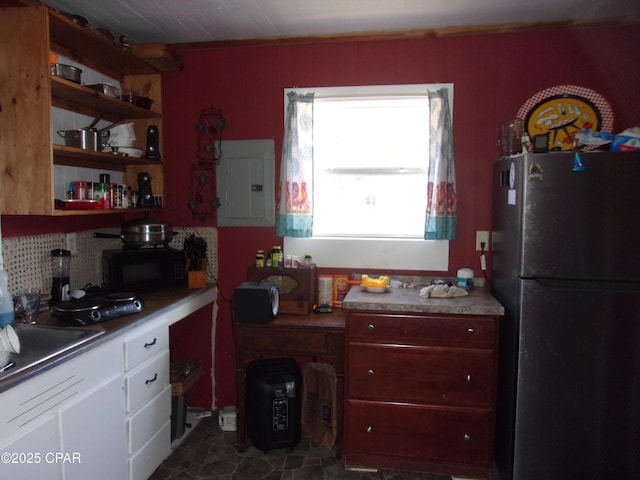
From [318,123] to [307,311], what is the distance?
48.3 inches

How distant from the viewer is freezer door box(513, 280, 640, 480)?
6.52ft

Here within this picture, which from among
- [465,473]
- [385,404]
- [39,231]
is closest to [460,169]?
[385,404]

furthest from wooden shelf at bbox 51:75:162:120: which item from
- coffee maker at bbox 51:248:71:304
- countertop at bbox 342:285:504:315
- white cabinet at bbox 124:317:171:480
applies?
countertop at bbox 342:285:504:315

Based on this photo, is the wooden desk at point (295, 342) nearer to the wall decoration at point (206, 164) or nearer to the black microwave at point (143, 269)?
the black microwave at point (143, 269)

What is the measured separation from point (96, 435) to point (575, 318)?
2.13m

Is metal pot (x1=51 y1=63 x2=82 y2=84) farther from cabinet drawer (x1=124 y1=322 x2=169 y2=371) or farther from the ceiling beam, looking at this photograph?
cabinet drawer (x1=124 y1=322 x2=169 y2=371)

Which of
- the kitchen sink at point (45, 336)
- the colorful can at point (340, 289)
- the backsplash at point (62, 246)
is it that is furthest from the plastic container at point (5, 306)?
the colorful can at point (340, 289)

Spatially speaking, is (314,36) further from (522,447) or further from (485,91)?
(522,447)

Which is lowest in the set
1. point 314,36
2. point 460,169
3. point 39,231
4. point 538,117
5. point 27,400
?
point 27,400

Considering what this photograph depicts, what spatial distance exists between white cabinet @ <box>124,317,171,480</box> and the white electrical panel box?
92 centimetres

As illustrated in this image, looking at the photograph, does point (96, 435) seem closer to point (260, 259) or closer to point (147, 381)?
point (147, 381)

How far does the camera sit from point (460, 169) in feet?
8.82

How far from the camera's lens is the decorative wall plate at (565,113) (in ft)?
8.16

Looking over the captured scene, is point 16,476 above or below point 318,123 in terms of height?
below
